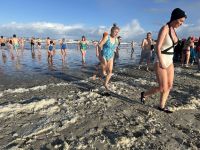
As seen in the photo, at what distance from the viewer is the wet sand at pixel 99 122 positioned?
4398 millimetres

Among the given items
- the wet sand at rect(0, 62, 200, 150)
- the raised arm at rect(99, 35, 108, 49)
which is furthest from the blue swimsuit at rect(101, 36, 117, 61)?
the wet sand at rect(0, 62, 200, 150)

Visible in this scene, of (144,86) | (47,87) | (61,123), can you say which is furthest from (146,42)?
(61,123)

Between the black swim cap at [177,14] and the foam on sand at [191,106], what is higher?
the black swim cap at [177,14]

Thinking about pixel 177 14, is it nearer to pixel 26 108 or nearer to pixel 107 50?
pixel 107 50

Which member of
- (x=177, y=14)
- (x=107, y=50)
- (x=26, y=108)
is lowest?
(x=26, y=108)

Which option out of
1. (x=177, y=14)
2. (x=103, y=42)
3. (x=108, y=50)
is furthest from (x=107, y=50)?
(x=177, y=14)

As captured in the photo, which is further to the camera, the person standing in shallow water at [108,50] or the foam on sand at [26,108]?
the person standing in shallow water at [108,50]

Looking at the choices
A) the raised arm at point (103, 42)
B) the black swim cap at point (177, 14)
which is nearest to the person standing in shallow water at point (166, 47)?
the black swim cap at point (177, 14)

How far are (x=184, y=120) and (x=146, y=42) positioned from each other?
8.21 m

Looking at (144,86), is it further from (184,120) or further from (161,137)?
(161,137)

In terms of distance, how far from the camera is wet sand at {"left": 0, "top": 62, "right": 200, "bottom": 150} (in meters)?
4.40

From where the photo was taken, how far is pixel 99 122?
528 centimetres

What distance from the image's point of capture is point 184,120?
5.54 m

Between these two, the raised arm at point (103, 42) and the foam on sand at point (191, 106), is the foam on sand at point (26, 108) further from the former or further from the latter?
the foam on sand at point (191, 106)
